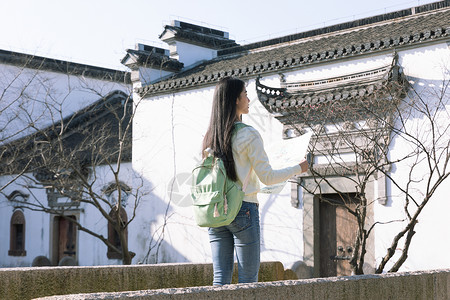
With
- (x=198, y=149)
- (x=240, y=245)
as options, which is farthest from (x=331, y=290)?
(x=198, y=149)

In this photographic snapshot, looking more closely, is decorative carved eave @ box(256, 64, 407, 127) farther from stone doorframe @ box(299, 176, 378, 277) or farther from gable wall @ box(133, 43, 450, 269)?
stone doorframe @ box(299, 176, 378, 277)

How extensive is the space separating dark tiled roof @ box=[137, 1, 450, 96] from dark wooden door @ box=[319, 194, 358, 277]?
7.86ft

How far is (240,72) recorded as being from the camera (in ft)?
41.8

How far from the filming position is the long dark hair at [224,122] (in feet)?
11.8

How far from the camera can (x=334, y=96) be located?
35.3 feet

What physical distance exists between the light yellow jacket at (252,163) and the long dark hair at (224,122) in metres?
0.04

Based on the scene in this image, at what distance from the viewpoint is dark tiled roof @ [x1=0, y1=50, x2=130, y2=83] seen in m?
18.0

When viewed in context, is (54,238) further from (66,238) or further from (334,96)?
(334,96)

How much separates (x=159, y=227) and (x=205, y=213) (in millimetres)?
10580

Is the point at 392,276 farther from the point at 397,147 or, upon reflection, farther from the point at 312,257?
the point at 312,257

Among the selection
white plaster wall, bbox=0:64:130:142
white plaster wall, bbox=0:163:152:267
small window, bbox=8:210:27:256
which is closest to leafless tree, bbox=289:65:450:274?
white plaster wall, bbox=0:163:152:267

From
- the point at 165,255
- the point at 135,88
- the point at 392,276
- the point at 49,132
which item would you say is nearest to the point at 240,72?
the point at 135,88

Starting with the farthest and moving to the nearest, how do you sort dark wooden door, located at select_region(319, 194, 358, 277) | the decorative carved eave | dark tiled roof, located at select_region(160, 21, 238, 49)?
1. dark tiled roof, located at select_region(160, 21, 238, 49)
2. dark wooden door, located at select_region(319, 194, 358, 277)
3. the decorative carved eave

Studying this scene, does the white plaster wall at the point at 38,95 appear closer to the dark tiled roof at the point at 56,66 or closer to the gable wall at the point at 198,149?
the dark tiled roof at the point at 56,66
